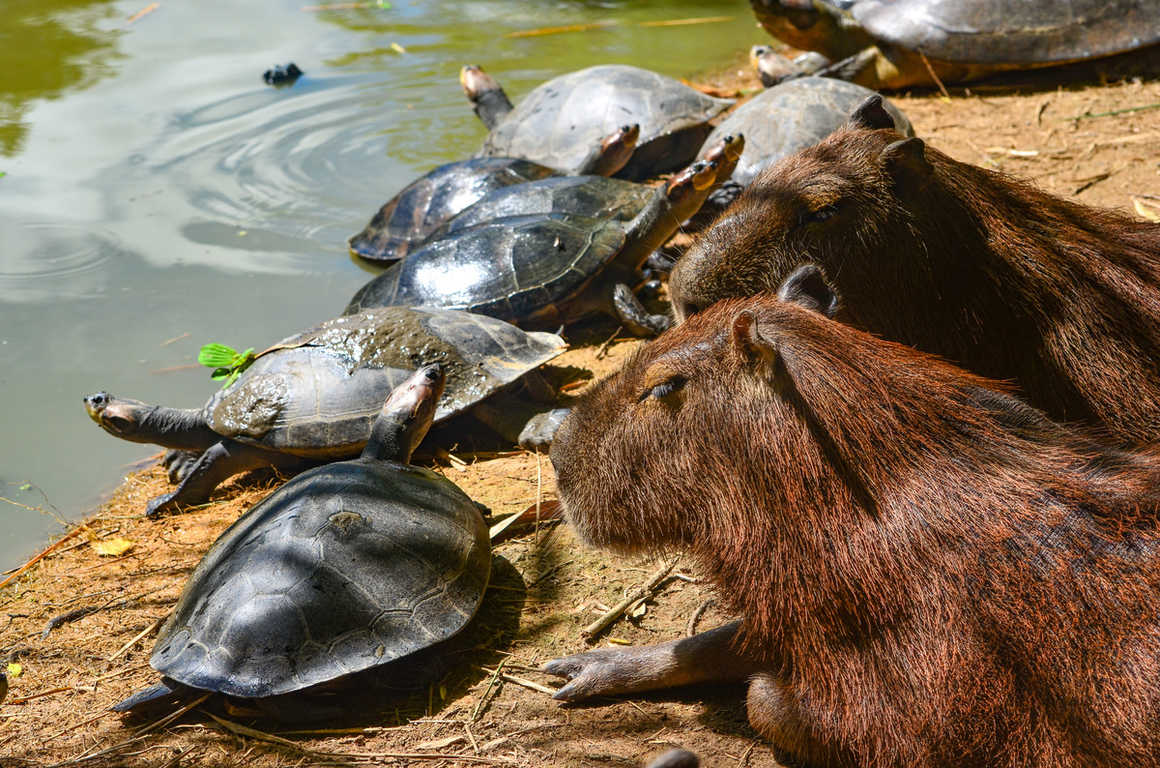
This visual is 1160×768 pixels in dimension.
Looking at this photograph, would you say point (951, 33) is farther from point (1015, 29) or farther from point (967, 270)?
point (967, 270)

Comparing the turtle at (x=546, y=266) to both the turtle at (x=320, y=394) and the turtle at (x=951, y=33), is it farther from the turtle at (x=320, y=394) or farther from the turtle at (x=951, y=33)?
the turtle at (x=951, y=33)

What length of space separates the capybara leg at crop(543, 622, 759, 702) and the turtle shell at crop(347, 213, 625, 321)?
3.52 m

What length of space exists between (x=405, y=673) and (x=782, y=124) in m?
5.90

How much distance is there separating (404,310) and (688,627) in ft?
9.84

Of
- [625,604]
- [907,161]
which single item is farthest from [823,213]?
[625,604]

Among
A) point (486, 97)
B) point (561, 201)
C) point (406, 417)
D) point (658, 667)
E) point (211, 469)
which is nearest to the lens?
point (658, 667)

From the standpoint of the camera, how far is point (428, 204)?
8.37 m

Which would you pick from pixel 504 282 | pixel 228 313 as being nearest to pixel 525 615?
pixel 504 282

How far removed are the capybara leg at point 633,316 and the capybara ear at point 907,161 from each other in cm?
296

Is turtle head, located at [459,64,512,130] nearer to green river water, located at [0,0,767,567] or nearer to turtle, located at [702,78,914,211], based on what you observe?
green river water, located at [0,0,767,567]

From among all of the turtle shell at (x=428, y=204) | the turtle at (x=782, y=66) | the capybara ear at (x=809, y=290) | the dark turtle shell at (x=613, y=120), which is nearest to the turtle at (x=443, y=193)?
the turtle shell at (x=428, y=204)

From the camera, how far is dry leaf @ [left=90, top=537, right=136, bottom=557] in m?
5.07

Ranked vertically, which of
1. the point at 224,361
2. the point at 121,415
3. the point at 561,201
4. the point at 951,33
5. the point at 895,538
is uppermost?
the point at 895,538

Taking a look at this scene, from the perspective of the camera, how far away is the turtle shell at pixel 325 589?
3457 millimetres
